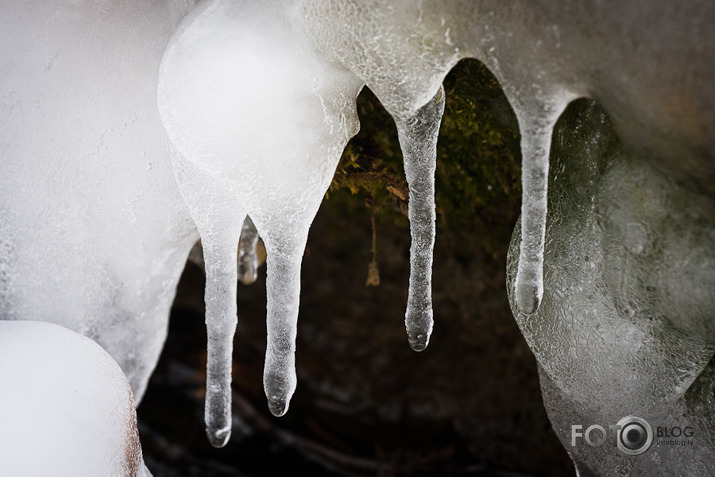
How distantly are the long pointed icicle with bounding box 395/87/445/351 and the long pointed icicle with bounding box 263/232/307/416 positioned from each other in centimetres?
17

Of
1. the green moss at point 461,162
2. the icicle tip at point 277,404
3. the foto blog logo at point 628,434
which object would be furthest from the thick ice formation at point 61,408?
the foto blog logo at point 628,434

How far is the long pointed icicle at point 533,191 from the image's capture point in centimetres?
79

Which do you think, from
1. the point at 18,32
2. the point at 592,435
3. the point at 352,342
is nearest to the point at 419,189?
the point at 592,435

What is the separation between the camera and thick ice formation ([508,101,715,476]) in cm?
87

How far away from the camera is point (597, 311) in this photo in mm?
1016

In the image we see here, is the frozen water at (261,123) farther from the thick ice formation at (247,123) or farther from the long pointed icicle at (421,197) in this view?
the long pointed icicle at (421,197)

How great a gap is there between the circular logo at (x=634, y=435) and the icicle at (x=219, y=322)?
24.5 inches

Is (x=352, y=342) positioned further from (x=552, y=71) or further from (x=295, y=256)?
(x=552, y=71)

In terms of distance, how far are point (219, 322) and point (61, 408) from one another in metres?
0.25

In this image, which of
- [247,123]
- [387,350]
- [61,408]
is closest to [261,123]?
[247,123]

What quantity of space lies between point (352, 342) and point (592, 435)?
1274mm

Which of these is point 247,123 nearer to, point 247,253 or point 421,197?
point 421,197

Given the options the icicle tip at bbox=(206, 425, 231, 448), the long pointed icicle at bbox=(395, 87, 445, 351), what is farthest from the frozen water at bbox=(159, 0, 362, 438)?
the icicle tip at bbox=(206, 425, 231, 448)

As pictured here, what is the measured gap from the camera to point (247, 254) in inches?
55.7
